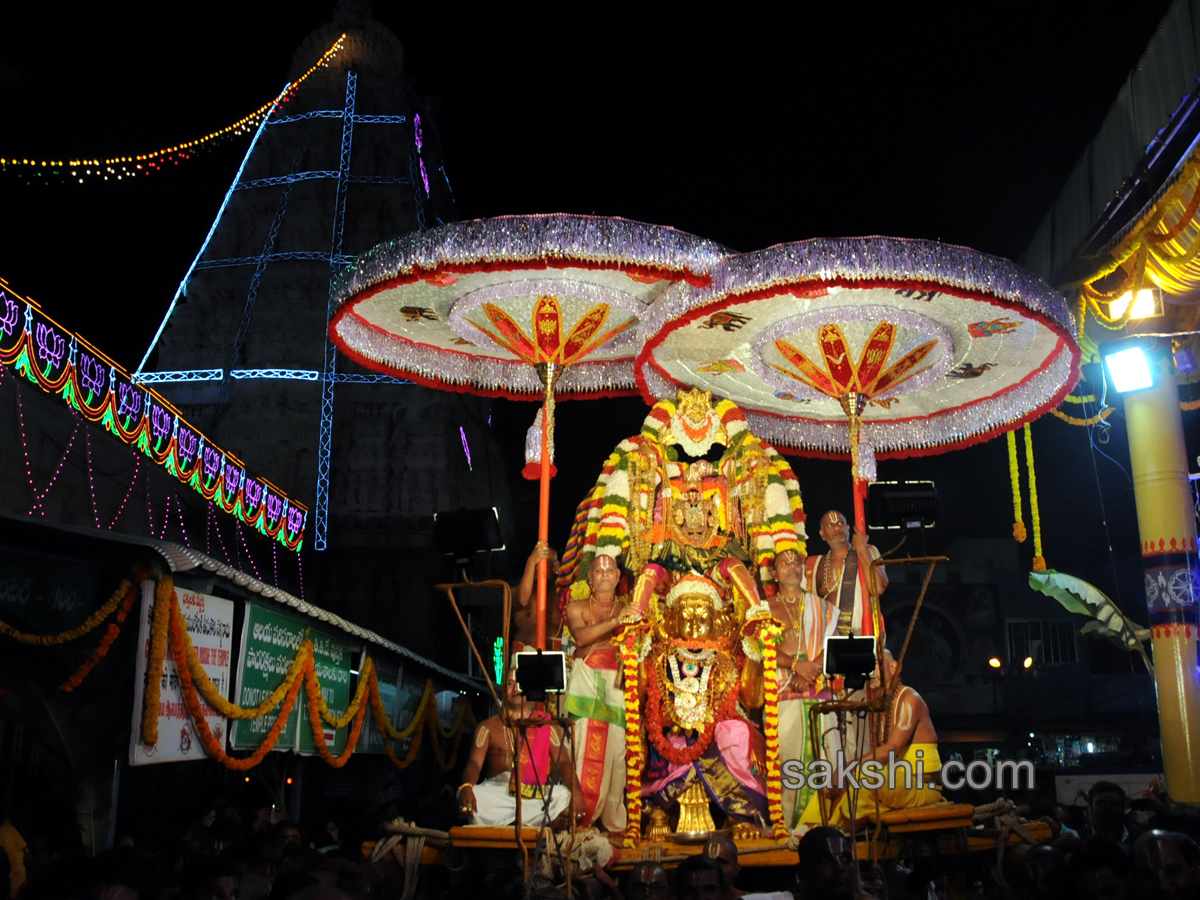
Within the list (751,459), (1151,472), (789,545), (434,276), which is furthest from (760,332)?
(1151,472)

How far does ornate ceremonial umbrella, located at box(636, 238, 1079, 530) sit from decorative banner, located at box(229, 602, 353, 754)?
402cm

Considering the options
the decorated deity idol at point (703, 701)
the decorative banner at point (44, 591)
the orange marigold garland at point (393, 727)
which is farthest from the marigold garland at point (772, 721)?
the orange marigold garland at point (393, 727)

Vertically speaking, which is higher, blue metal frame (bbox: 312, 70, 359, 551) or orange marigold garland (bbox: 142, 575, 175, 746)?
blue metal frame (bbox: 312, 70, 359, 551)

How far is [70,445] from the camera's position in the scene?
1148cm

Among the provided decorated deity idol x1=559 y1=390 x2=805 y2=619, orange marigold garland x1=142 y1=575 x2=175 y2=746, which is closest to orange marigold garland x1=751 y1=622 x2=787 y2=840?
decorated deity idol x1=559 y1=390 x2=805 y2=619

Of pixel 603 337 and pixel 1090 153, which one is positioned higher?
pixel 1090 153

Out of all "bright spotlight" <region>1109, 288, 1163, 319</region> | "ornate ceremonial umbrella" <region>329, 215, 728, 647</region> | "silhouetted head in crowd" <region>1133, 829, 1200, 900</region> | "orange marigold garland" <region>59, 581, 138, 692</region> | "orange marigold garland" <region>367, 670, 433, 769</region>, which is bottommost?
"silhouetted head in crowd" <region>1133, 829, 1200, 900</region>

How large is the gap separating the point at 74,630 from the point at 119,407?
240 inches

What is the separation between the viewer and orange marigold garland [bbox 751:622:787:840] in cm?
797

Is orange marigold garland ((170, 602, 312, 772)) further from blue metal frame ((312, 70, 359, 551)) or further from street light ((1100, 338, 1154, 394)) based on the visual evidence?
blue metal frame ((312, 70, 359, 551))

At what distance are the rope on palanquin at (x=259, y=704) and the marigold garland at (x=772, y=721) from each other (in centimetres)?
401

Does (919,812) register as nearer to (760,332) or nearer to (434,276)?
(760,332)

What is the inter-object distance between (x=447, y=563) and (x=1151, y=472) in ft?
46.9

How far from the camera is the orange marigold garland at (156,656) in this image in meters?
6.71
